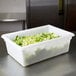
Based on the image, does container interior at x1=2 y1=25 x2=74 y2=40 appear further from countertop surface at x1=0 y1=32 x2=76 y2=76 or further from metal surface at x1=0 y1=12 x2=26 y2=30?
metal surface at x1=0 y1=12 x2=26 y2=30

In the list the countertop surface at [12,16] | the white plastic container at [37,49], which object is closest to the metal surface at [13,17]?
the countertop surface at [12,16]

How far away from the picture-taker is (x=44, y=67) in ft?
3.79

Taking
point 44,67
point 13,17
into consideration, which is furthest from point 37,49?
point 13,17

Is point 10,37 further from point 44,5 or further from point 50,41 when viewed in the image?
point 44,5

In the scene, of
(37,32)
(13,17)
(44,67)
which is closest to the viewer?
(44,67)

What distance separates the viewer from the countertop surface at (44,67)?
A: 43.0 inches

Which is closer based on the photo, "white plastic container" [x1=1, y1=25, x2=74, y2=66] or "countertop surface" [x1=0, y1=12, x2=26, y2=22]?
"white plastic container" [x1=1, y1=25, x2=74, y2=66]

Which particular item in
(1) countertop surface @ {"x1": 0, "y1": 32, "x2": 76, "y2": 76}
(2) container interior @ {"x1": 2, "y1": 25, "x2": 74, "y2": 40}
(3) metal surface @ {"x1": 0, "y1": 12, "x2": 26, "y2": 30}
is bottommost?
(1) countertop surface @ {"x1": 0, "y1": 32, "x2": 76, "y2": 76}

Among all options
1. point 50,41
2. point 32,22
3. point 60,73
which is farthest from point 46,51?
point 32,22

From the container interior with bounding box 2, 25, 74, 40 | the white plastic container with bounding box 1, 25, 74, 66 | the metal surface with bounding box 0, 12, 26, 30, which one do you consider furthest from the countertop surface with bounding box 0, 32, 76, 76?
the metal surface with bounding box 0, 12, 26, 30

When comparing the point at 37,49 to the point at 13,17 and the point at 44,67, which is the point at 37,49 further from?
the point at 13,17

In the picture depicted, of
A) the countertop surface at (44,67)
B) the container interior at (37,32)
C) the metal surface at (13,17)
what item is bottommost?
the countertop surface at (44,67)

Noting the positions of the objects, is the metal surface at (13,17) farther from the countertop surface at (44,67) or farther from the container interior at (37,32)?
the countertop surface at (44,67)

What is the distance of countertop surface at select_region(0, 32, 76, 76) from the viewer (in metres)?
1.09
